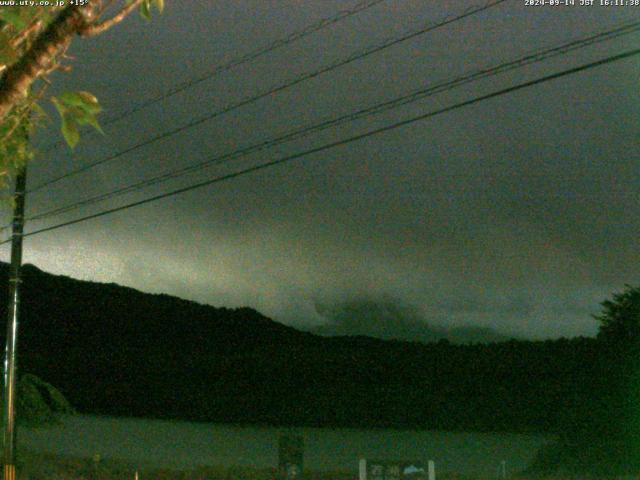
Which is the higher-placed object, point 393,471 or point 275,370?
point 275,370

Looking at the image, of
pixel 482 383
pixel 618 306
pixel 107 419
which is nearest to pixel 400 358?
pixel 482 383

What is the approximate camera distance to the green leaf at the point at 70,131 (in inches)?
158

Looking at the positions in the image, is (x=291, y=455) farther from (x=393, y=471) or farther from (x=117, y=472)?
(x=117, y=472)

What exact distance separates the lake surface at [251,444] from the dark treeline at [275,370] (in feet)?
5.18

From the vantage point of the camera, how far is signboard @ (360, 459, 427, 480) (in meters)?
12.4

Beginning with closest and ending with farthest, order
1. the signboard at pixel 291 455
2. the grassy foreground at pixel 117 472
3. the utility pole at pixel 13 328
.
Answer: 1. the signboard at pixel 291 455
2. the grassy foreground at pixel 117 472
3. the utility pole at pixel 13 328

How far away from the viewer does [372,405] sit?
48688 mm

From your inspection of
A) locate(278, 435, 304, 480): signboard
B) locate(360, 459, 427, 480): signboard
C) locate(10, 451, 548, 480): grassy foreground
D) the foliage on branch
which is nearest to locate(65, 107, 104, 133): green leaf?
the foliage on branch

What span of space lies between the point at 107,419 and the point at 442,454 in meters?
22.5

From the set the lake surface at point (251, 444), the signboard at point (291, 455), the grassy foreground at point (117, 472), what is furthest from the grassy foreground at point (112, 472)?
the signboard at point (291, 455)

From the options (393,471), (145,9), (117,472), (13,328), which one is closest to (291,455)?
(393,471)

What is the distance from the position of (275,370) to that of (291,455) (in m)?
38.8

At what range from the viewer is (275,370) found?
54156mm

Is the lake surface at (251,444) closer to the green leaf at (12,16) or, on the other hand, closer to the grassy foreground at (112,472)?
the grassy foreground at (112,472)
